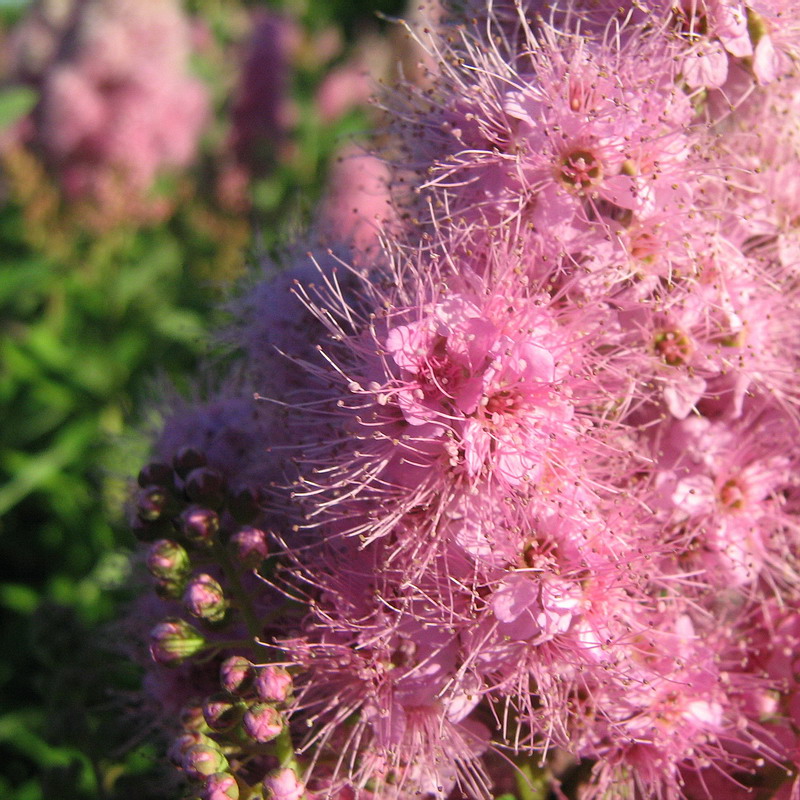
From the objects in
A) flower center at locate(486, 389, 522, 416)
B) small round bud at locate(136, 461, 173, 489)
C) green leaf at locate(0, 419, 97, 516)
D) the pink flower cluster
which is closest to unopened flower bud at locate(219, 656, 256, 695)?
small round bud at locate(136, 461, 173, 489)

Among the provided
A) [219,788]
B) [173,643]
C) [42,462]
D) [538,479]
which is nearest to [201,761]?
[219,788]

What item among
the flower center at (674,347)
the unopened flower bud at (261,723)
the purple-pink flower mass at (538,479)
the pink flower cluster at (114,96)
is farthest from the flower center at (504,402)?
the pink flower cluster at (114,96)

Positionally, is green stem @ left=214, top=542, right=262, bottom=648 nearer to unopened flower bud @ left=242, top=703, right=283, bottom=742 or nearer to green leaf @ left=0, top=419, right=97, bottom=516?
unopened flower bud @ left=242, top=703, right=283, bottom=742

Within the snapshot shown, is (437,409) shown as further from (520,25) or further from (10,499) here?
(10,499)

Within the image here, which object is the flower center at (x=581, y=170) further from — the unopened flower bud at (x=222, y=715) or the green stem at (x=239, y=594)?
the unopened flower bud at (x=222, y=715)

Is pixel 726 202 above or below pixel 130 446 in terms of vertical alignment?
above

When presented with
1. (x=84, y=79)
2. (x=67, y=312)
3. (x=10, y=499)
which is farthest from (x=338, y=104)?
(x=10, y=499)

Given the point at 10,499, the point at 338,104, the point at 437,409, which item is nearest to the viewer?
the point at 437,409
